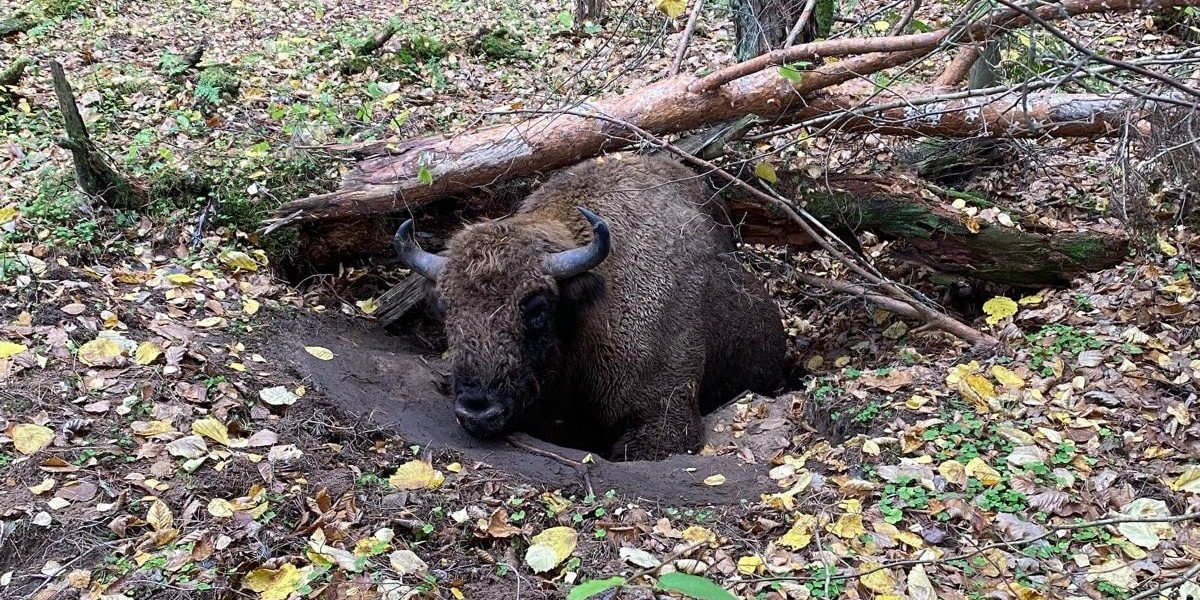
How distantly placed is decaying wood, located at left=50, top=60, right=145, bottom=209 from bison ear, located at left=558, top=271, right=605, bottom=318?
411 centimetres

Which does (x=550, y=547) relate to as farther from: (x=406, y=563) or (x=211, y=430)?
(x=211, y=430)

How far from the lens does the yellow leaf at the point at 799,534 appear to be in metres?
4.67

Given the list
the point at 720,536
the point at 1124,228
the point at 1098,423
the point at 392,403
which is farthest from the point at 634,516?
the point at 1124,228

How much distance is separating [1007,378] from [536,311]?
135 inches

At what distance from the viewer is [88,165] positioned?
7453 mm

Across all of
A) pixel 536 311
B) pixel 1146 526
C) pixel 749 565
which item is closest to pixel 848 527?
pixel 749 565

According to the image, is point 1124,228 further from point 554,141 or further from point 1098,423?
point 554,141

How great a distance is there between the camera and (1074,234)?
775cm

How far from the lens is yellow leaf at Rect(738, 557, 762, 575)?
4469 millimetres

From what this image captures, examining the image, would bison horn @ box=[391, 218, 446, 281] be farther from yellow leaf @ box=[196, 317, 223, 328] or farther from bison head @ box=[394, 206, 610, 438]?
yellow leaf @ box=[196, 317, 223, 328]

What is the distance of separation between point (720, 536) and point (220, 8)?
1248cm

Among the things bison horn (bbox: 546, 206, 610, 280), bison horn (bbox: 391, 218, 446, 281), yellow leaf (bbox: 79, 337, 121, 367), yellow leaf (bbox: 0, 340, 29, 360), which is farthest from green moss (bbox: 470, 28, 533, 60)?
yellow leaf (bbox: 0, 340, 29, 360)

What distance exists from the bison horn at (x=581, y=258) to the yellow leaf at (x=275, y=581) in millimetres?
2923

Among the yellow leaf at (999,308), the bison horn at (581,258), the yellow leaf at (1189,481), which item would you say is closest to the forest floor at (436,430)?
the yellow leaf at (1189,481)
